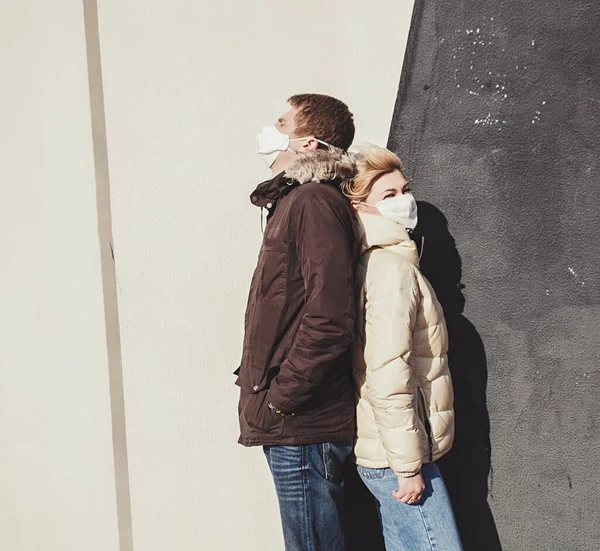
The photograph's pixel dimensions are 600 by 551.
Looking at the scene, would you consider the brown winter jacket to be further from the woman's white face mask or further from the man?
the woman's white face mask

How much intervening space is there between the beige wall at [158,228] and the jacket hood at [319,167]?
592 millimetres

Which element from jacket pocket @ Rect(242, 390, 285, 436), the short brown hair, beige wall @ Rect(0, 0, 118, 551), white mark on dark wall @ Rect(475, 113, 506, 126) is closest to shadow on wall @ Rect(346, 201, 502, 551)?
white mark on dark wall @ Rect(475, 113, 506, 126)

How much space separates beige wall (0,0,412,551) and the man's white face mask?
44 cm

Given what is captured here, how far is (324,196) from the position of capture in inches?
86.5

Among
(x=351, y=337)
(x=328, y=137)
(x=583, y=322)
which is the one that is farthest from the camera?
(x=583, y=322)

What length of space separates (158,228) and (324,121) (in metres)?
0.82

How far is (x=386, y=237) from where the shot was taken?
231cm

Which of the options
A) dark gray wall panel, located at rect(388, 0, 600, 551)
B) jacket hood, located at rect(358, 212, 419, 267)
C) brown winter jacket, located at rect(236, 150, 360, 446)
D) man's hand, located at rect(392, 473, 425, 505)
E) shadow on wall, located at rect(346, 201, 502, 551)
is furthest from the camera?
shadow on wall, located at rect(346, 201, 502, 551)

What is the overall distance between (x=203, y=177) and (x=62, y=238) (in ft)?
1.91

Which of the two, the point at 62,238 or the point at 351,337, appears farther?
the point at 62,238

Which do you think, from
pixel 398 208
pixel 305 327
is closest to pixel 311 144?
pixel 398 208

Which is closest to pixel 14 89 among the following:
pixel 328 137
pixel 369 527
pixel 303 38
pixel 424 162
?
pixel 303 38

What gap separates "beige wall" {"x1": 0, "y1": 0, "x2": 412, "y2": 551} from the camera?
2.81 meters

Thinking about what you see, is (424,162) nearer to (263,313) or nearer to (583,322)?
(583,322)
